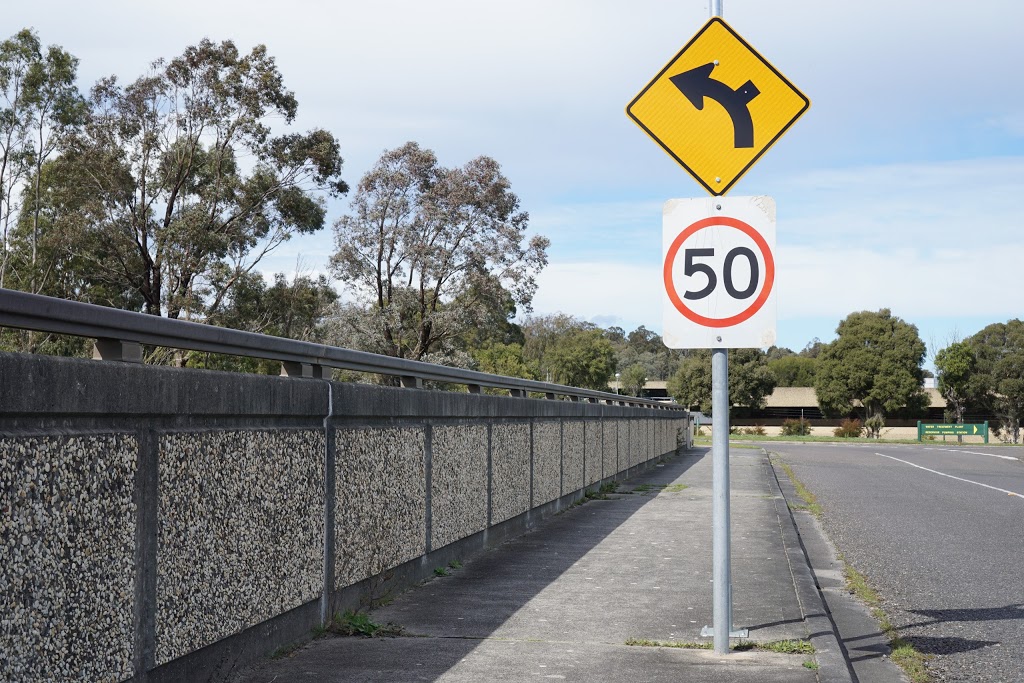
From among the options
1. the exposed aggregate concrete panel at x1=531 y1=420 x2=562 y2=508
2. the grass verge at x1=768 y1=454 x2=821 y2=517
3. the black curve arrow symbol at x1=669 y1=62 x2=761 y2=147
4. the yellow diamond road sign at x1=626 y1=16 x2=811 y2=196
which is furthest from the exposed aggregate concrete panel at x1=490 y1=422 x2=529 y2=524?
the grass verge at x1=768 y1=454 x2=821 y2=517

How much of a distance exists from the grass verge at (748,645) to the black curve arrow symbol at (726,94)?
104 inches

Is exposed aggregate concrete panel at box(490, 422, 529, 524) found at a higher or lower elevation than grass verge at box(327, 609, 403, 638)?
higher

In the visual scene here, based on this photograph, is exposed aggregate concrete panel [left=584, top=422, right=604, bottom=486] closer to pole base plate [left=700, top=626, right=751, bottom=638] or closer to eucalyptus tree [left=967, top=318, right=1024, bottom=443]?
pole base plate [left=700, top=626, right=751, bottom=638]

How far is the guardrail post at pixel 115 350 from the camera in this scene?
370cm

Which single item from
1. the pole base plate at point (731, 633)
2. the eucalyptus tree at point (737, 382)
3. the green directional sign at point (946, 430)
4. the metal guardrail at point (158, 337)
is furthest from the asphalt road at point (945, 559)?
the eucalyptus tree at point (737, 382)

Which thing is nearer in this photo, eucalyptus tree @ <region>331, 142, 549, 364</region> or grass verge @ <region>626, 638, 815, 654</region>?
grass verge @ <region>626, 638, 815, 654</region>

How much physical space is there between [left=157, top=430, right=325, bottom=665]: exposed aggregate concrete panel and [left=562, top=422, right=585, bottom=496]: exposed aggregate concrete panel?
22.3 ft

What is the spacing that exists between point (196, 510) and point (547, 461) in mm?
7126

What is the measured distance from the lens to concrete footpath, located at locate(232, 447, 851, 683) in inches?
196

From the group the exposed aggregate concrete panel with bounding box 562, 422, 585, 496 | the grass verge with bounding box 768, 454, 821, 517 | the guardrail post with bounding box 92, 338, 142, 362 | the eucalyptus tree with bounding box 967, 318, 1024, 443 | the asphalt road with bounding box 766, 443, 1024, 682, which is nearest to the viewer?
the guardrail post with bounding box 92, 338, 142, 362

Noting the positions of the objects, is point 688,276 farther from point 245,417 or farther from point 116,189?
point 116,189

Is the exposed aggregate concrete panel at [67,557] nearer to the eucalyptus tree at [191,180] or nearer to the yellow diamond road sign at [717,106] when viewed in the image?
the yellow diamond road sign at [717,106]

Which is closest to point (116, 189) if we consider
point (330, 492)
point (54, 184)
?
Answer: point (54, 184)

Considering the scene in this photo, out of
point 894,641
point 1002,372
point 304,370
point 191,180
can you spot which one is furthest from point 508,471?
point 1002,372
